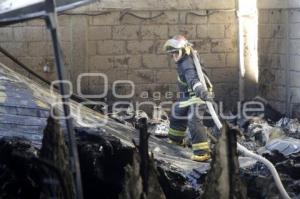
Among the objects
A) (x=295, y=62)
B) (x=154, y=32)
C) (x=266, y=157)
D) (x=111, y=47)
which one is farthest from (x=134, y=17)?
(x=266, y=157)

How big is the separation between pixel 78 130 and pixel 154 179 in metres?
1.25

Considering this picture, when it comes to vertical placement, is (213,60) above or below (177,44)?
below

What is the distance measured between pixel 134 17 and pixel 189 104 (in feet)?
8.93

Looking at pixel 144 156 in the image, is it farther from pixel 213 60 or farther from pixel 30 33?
pixel 213 60

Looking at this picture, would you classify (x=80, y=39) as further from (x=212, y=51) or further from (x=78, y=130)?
(x=78, y=130)

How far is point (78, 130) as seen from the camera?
399 centimetres

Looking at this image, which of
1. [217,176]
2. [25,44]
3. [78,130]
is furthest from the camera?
[25,44]

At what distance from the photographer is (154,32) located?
9297 millimetres

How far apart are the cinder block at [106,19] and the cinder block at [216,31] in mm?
1505

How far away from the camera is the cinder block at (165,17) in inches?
364

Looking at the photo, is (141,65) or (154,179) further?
(141,65)

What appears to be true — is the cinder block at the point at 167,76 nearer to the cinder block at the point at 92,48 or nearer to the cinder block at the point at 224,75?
the cinder block at the point at 224,75

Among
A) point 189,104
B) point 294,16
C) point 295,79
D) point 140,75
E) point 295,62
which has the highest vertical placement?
point 294,16

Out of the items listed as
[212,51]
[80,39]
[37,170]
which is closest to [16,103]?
[37,170]
